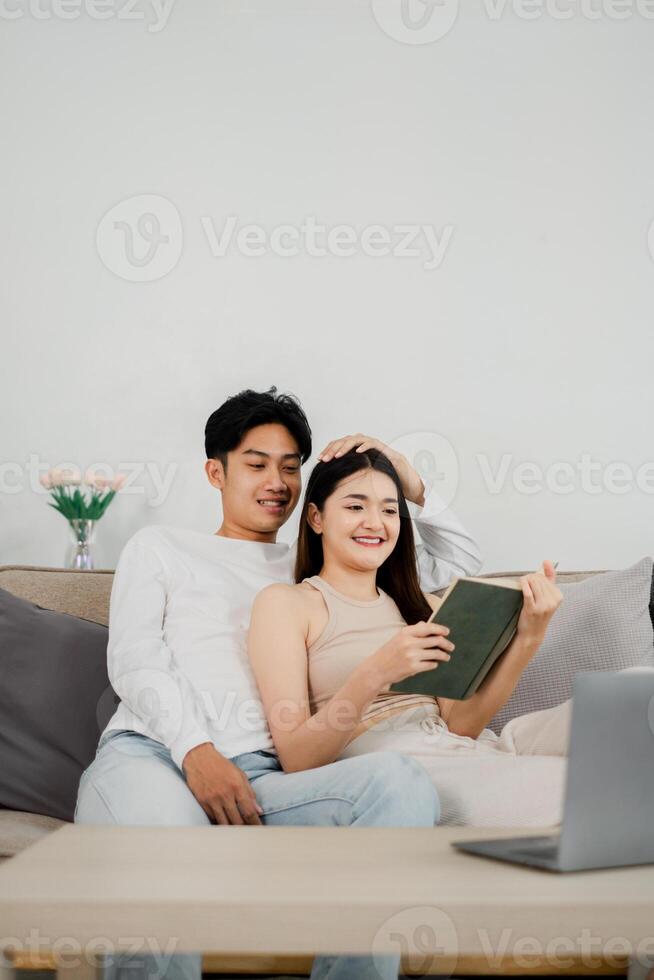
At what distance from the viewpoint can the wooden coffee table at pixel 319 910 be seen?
2.41ft

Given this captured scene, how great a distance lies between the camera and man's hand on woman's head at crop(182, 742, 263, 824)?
1.45 meters

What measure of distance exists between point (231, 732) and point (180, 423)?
124 cm

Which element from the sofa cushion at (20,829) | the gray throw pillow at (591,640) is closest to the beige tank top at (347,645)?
the gray throw pillow at (591,640)

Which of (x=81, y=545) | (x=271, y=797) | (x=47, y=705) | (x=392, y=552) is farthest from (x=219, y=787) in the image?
Answer: (x=81, y=545)

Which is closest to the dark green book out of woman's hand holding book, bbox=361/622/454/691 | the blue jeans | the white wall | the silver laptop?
woman's hand holding book, bbox=361/622/454/691

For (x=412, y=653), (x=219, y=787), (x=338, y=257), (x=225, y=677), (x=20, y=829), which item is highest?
(x=338, y=257)

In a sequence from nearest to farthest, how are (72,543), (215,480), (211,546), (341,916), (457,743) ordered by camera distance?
1. (341,916)
2. (457,743)
3. (211,546)
4. (215,480)
5. (72,543)

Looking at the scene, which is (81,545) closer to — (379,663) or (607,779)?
(379,663)

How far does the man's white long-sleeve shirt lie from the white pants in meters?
0.22

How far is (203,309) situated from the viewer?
8.92ft

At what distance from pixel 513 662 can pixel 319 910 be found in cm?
97

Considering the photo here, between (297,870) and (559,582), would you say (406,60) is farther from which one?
(297,870)

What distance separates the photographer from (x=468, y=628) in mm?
1434

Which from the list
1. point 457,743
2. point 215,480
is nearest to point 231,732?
point 457,743
